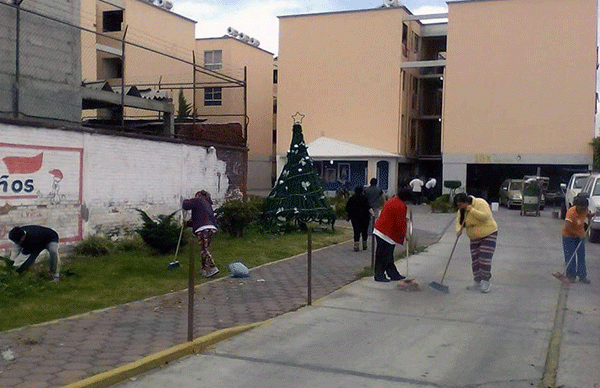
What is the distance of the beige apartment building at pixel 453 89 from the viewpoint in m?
37.3

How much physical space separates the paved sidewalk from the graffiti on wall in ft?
11.8

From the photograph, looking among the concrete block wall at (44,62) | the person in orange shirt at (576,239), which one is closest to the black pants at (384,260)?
the person in orange shirt at (576,239)

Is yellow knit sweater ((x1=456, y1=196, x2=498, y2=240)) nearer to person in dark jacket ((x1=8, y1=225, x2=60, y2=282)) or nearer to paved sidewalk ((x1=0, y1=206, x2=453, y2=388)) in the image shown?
paved sidewalk ((x1=0, y1=206, x2=453, y2=388))

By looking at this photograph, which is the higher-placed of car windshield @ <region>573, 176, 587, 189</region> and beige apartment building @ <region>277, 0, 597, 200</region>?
beige apartment building @ <region>277, 0, 597, 200</region>

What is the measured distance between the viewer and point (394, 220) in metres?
10.8

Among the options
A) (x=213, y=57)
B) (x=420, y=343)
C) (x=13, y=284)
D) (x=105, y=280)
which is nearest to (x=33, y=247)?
(x=13, y=284)

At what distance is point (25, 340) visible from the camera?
24.2 feet

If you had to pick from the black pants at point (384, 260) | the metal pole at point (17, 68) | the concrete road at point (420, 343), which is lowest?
the concrete road at point (420, 343)

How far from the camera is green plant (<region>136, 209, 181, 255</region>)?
522 inches

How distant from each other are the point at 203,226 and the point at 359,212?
188 inches

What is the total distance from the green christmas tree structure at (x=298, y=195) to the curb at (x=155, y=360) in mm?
10348

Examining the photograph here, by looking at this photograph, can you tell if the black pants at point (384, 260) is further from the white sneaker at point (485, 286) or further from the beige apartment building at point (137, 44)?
the beige apartment building at point (137, 44)

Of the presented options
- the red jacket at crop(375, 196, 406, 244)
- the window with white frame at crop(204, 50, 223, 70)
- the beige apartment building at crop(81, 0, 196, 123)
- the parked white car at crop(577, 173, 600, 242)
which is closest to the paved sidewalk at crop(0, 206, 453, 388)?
the red jacket at crop(375, 196, 406, 244)

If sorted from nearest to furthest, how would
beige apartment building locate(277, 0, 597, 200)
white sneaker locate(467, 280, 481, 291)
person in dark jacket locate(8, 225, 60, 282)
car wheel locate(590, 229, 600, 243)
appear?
person in dark jacket locate(8, 225, 60, 282), white sneaker locate(467, 280, 481, 291), car wheel locate(590, 229, 600, 243), beige apartment building locate(277, 0, 597, 200)
